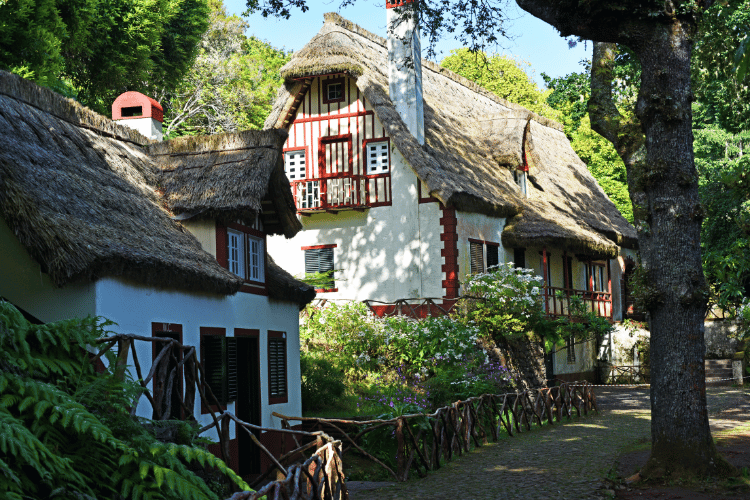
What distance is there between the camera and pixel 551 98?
56.5 feet

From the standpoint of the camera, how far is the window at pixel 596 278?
33.2m

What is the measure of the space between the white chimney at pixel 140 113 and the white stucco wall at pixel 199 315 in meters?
4.75

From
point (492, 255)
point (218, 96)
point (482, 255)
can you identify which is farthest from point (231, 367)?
point (218, 96)

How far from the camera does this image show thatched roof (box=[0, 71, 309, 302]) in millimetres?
9883

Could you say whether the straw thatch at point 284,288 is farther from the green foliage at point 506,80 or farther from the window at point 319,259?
the green foliage at point 506,80

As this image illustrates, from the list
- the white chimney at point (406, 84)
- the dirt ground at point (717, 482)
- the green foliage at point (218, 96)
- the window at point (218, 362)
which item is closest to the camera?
the dirt ground at point (717, 482)

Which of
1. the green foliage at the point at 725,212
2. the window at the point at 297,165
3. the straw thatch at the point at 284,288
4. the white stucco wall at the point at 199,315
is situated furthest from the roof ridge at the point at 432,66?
the white stucco wall at the point at 199,315

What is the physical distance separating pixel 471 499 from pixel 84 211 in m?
6.27

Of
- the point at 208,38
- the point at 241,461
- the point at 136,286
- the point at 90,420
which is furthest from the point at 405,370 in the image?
the point at 208,38

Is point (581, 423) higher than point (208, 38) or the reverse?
the reverse

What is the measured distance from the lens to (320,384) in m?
19.5

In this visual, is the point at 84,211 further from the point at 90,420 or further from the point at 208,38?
the point at 208,38

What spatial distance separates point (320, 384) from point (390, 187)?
7.63 meters

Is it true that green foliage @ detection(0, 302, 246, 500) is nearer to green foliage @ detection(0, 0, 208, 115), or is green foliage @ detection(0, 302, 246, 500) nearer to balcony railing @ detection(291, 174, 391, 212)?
green foliage @ detection(0, 0, 208, 115)
